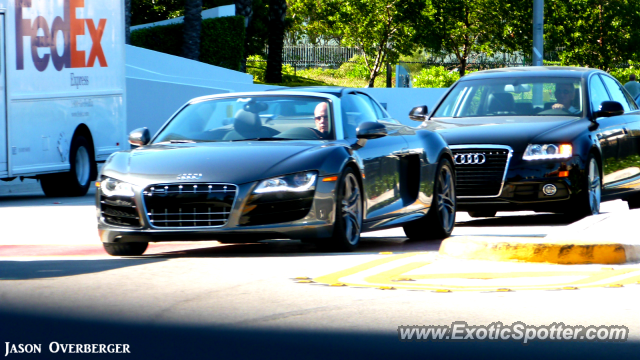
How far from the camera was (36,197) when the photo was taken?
58.5ft

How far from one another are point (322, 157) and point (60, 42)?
9.54m

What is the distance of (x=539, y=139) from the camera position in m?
11.7

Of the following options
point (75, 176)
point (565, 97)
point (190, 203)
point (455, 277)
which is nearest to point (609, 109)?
point (565, 97)

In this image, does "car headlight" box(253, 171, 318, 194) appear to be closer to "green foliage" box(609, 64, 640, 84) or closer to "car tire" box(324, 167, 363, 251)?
"car tire" box(324, 167, 363, 251)

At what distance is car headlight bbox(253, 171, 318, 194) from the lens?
8461mm

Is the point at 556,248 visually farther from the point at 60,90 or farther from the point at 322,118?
the point at 60,90

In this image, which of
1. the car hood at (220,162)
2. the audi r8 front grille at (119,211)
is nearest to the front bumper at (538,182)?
the car hood at (220,162)

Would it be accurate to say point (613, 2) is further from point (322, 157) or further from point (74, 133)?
point (322, 157)

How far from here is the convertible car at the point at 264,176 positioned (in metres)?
8.50

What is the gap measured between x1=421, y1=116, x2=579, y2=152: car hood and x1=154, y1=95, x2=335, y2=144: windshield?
8.83ft

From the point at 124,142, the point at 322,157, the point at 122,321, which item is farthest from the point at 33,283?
the point at 124,142

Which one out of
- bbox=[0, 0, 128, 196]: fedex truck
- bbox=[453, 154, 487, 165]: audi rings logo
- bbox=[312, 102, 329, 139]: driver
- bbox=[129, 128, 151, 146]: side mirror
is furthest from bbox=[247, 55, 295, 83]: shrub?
bbox=[312, 102, 329, 139]: driver

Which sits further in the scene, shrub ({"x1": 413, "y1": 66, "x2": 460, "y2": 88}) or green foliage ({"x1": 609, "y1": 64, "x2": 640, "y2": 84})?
shrub ({"x1": 413, "y1": 66, "x2": 460, "y2": 88})

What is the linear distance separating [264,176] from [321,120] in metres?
1.23
